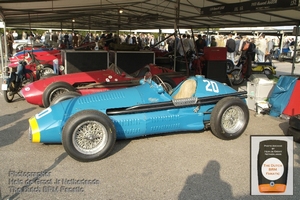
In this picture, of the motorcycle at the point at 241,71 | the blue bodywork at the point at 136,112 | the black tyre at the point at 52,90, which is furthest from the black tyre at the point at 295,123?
the motorcycle at the point at 241,71

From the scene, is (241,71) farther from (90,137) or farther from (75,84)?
(90,137)

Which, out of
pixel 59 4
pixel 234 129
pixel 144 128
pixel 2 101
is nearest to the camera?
pixel 144 128

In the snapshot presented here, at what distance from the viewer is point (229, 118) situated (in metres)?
5.12

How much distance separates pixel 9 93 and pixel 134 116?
197 inches

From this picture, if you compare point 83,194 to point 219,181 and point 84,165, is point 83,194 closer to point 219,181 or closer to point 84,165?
point 84,165

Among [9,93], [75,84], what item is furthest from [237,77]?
[9,93]

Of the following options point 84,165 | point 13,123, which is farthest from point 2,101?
point 84,165

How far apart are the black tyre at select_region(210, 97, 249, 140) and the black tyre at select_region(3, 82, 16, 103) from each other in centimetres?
559

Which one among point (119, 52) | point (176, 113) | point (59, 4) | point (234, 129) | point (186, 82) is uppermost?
point (59, 4)

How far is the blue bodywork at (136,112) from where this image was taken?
13.9 ft

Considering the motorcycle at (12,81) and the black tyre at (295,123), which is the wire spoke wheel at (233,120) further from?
the motorcycle at (12,81)

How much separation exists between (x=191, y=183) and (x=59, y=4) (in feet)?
27.3

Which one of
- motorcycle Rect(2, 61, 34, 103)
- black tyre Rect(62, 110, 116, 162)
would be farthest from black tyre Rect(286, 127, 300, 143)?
motorcycle Rect(2, 61, 34, 103)

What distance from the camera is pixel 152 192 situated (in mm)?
3307
